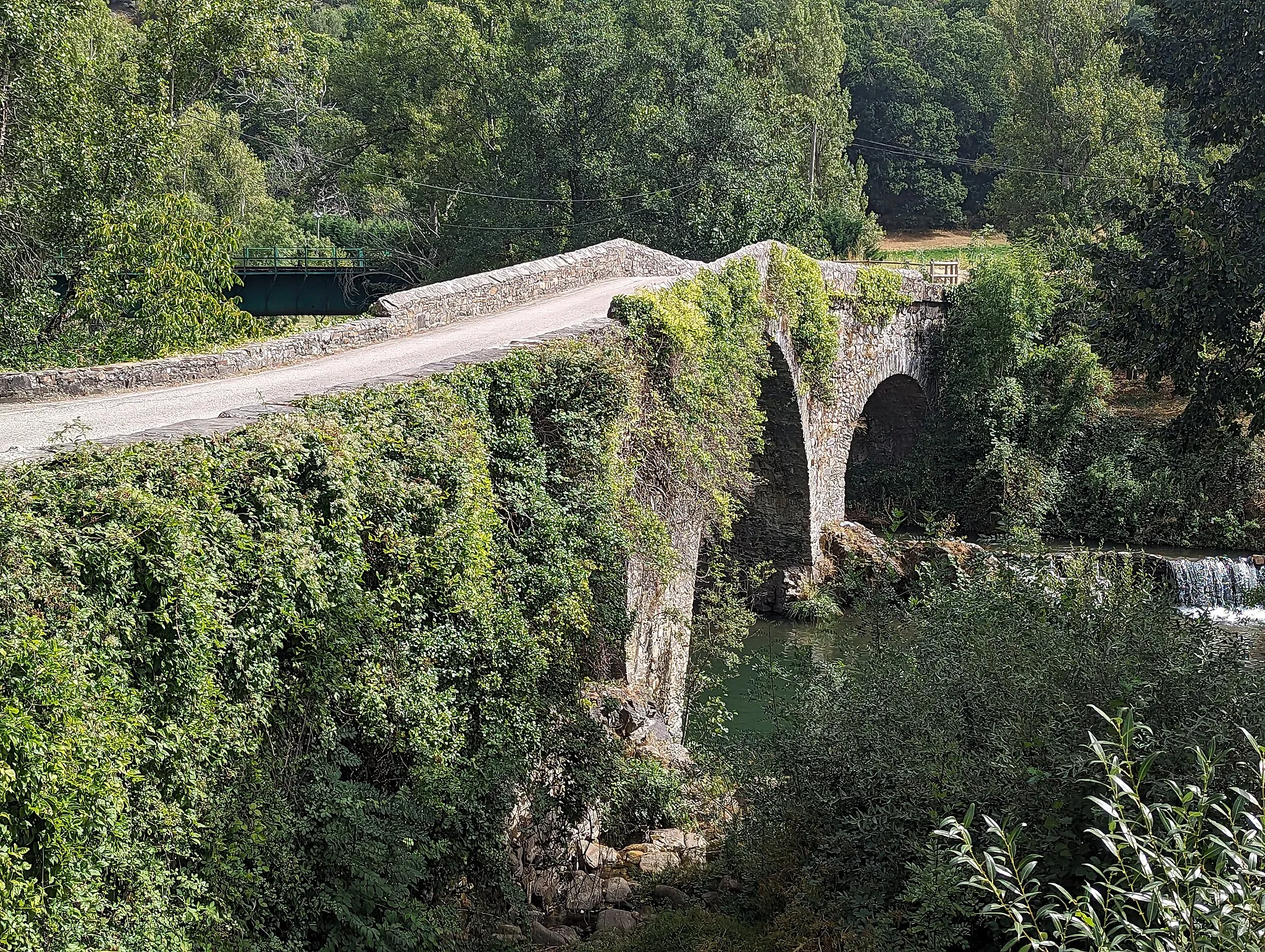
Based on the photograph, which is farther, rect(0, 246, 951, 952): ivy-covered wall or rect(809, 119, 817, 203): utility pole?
rect(809, 119, 817, 203): utility pole

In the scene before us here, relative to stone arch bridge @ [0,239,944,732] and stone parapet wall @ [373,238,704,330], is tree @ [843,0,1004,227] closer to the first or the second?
stone arch bridge @ [0,239,944,732]

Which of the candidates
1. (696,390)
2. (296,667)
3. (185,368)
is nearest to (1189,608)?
(696,390)

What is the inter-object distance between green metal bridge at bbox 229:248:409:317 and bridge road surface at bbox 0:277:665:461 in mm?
17149

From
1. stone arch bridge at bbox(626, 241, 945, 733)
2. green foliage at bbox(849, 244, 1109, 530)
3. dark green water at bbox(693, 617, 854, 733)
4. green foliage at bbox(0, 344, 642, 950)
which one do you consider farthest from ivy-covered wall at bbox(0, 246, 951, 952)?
green foliage at bbox(849, 244, 1109, 530)

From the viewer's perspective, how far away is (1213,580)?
63.1ft

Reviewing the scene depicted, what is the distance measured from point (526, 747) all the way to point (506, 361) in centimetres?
268

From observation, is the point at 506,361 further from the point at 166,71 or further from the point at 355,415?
the point at 166,71

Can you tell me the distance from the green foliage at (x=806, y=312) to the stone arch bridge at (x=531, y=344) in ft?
0.84

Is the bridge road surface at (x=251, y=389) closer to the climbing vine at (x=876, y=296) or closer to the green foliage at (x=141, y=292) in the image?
the green foliage at (x=141, y=292)

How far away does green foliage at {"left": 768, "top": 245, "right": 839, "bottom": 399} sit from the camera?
16.4 m

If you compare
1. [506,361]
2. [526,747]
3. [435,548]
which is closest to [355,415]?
[435,548]

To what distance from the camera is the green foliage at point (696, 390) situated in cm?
1068

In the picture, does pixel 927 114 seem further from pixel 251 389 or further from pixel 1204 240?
pixel 251 389

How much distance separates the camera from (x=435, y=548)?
6.99 meters
